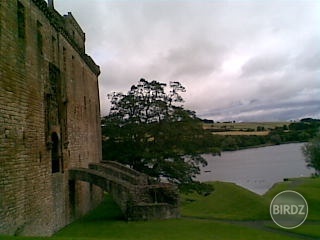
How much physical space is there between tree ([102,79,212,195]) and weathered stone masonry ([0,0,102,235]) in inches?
412

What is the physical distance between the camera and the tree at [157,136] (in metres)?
33.8

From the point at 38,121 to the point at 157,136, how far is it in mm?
20057

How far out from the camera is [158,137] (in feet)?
114

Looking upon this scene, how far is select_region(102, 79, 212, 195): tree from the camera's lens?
3378 cm

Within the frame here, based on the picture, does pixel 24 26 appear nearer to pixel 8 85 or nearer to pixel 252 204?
pixel 8 85

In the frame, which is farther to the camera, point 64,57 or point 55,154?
point 64,57

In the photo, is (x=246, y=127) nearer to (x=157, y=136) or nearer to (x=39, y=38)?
(x=157, y=136)

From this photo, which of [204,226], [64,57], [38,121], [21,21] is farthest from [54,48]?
[204,226]

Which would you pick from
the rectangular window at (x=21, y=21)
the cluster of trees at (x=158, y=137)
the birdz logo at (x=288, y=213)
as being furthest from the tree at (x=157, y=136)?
the rectangular window at (x=21, y=21)

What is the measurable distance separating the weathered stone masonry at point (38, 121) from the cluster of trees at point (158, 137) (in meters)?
10.5

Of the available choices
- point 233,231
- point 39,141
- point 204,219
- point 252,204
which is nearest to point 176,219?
point 204,219

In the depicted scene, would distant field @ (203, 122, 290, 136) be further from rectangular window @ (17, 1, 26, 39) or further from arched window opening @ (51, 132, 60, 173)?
rectangular window @ (17, 1, 26, 39)

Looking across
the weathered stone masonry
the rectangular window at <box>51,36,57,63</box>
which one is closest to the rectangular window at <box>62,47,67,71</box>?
the weathered stone masonry

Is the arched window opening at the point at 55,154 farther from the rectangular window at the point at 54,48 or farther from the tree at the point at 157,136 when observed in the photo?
the tree at the point at 157,136
